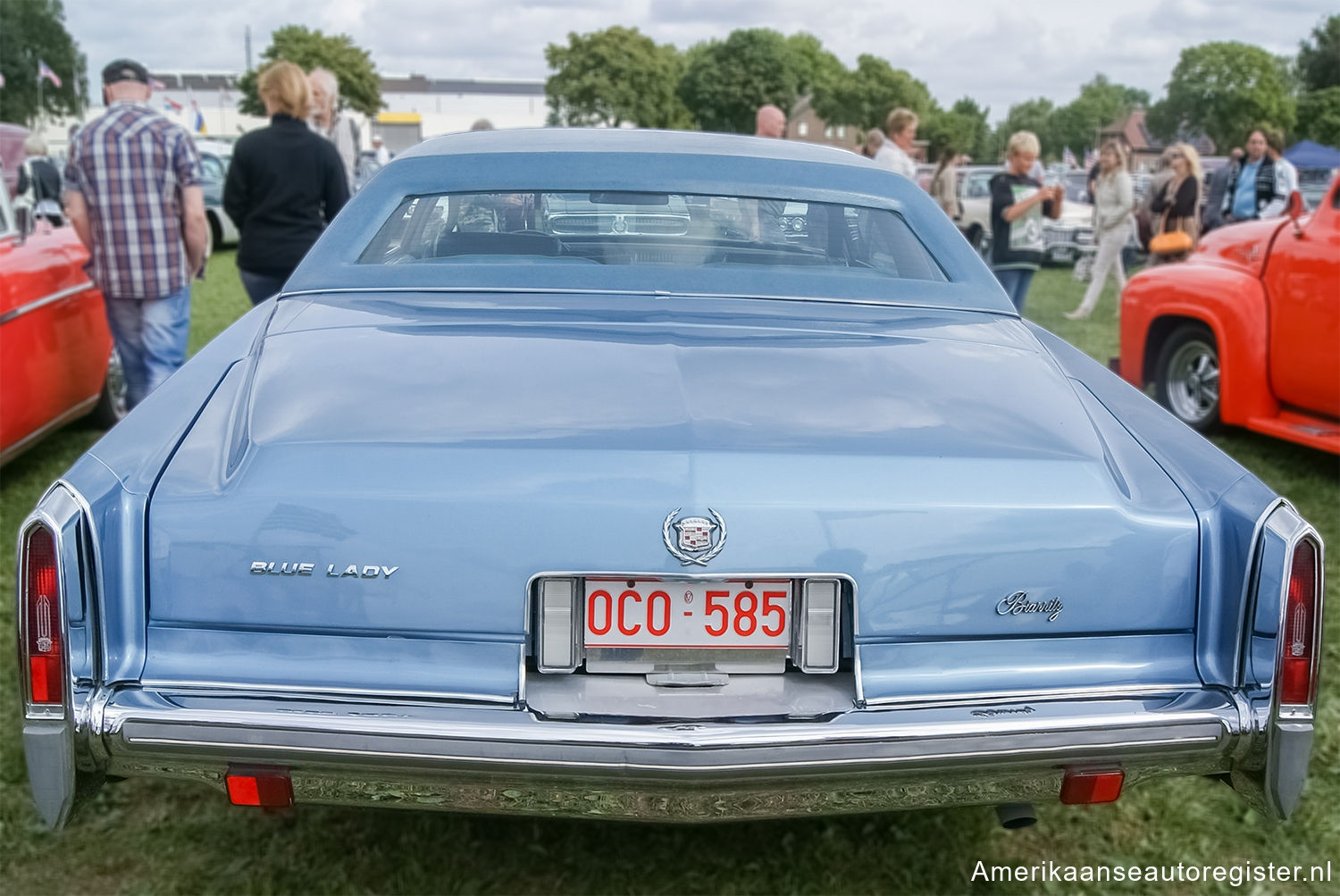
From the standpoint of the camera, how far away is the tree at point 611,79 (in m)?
88.1

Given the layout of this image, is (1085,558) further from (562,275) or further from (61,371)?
(61,371)

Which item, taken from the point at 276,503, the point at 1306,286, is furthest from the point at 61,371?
the point at 1306,286

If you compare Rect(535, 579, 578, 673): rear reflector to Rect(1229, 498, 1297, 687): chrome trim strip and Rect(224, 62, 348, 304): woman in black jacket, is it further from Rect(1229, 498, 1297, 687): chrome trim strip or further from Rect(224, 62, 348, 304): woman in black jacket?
Rect(224, 62, 348, 304): woman in black jacket

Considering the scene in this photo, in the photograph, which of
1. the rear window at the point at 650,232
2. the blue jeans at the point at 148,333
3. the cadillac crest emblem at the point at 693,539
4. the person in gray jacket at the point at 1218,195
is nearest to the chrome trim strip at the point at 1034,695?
the cadillac crest emblem at the point at 693,539

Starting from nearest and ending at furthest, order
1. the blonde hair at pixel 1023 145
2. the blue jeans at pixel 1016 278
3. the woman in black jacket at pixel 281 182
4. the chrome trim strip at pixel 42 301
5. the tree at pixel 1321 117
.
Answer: the chrome trim strip at pixel 42 301 → the woman in black jacket at pixel 281 182 → the blue jeans at pixel 1016 278 → the blonde hair at pixel 1023 145 → the tree at pixel 1321 117

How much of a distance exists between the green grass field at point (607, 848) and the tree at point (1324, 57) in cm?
8382

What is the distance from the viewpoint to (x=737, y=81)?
94.1 metres

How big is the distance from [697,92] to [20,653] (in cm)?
9669

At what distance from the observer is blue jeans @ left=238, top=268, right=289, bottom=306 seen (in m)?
6.03

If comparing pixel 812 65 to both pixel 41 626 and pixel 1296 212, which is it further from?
pixel 41 626

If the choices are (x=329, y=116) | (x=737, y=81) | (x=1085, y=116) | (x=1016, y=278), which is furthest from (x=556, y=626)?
(x=1085, y=116)

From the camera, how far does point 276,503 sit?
210 cm

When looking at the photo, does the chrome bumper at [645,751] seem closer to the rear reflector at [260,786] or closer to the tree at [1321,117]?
the rear reflector at [260,786]

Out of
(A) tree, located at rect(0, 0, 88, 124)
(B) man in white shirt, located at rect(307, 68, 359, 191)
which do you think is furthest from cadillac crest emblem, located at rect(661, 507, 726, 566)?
(A) tree, located at rect(0, 0, 88, 124)
